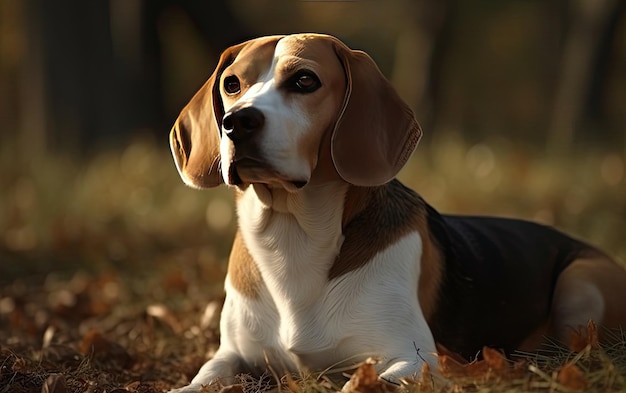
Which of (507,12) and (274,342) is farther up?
(274,342)

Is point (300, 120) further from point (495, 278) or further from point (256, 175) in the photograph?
Answer: point (495, 278)

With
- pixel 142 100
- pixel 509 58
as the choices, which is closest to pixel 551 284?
pixel 142 100

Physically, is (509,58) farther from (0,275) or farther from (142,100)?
(0,275)

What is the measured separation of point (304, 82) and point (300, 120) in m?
0.17

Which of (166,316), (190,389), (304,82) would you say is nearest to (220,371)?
(190,389)

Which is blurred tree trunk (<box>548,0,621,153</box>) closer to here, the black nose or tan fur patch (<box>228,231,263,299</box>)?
tan fur patch (<box>228,231,263,299</box>)

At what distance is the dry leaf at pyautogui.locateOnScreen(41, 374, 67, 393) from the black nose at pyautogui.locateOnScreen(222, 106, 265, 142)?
108cm

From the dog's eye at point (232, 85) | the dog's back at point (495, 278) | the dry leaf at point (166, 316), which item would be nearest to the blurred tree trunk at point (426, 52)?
the dry leaf at point (166, 316)

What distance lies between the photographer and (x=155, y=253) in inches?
326

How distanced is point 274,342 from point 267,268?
303 millimetres

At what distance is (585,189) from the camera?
937 cm

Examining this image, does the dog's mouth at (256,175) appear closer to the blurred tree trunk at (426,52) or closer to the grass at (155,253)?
the grass at (155,253)

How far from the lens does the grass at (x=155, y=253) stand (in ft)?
12.5

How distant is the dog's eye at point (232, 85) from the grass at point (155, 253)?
1140 millimetres
